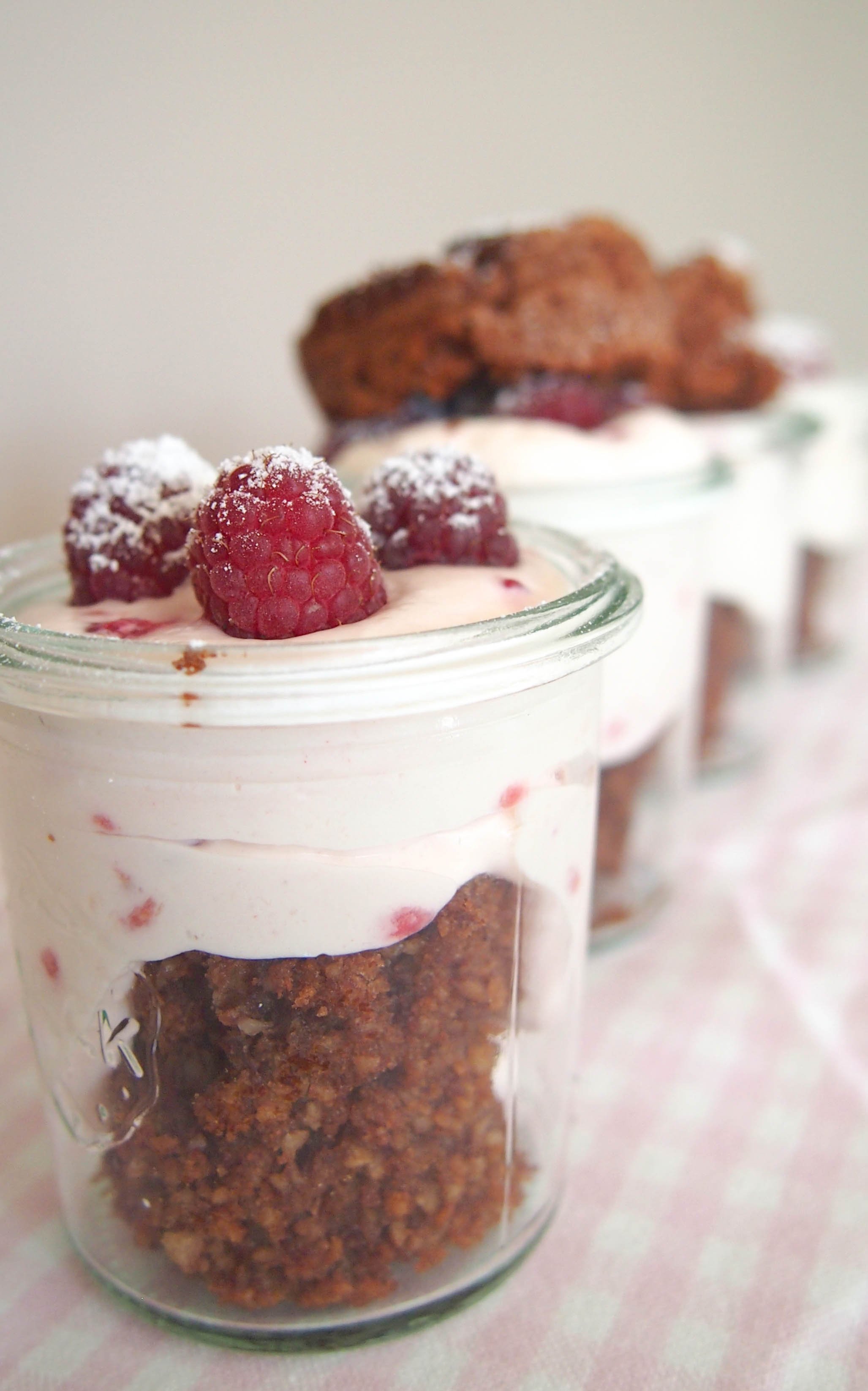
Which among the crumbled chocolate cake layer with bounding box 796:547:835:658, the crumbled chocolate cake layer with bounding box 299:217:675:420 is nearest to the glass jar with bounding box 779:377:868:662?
the crumbled chocolate cake layer with bounding box 796:547:835:658

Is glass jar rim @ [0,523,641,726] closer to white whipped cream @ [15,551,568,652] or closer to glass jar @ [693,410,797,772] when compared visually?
white whipped cream @ [15,551,568,652]

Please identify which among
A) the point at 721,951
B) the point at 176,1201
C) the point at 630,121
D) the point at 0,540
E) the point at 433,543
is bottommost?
the point at 721,951

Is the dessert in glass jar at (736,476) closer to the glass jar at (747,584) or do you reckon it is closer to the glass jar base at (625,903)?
the glass jar at (747,584)

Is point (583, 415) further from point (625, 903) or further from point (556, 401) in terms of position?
point (625, 903)

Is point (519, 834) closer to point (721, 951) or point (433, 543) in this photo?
point (433, 543)

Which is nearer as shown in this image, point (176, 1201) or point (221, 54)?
point (176, 1201)

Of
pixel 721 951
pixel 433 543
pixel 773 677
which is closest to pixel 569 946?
pixel 433 543
